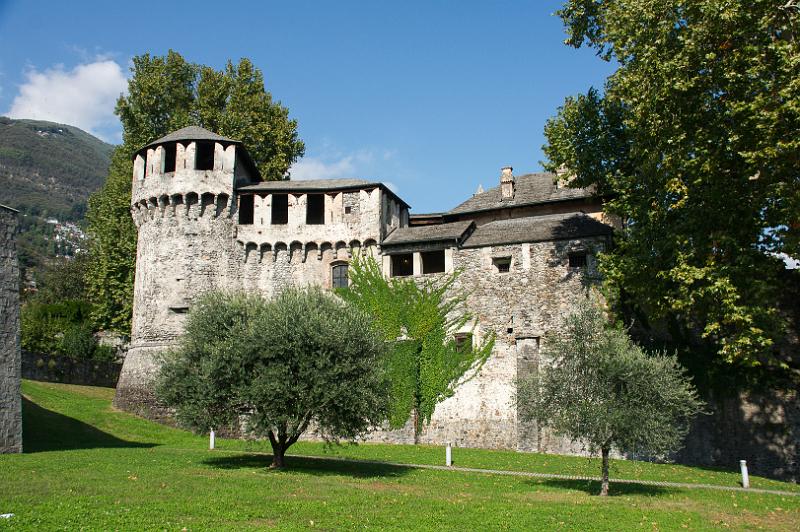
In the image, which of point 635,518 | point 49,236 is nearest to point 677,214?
point 635,518

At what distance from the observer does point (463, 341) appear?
31.9 m

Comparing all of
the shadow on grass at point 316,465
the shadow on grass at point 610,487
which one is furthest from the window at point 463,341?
the shadow on grass at point 610,487

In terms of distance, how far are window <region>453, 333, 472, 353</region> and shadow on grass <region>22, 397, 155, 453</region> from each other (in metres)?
13.8

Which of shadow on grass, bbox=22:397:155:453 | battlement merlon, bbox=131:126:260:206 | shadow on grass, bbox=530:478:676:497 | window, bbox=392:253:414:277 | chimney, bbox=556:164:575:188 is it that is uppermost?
battlement merlon, bbox=131:126:260:206

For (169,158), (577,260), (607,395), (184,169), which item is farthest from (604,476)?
(169,158)

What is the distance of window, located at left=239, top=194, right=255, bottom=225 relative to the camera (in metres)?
36.9

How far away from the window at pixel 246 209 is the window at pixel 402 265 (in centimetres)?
813

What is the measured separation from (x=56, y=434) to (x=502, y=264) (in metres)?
20.0

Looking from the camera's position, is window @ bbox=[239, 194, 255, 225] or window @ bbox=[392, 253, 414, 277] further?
window @ bbox=[239, 194, 255, 225]

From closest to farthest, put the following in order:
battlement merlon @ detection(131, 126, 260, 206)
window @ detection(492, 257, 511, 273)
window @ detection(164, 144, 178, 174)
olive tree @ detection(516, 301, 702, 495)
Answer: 1. olive tree @ detection(516, 301, 702, 495)
2. window @ detection(492, 257, 511, 273)
3. battlement merlon @ detection(131, 126, 260, 206)
4. window @ detection(164, 144, 178, 174)

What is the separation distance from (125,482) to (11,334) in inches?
365

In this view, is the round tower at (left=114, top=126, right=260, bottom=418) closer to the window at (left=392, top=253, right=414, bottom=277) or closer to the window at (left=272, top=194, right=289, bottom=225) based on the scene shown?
the window at (left=272, top=194, right=289, bottom=225)

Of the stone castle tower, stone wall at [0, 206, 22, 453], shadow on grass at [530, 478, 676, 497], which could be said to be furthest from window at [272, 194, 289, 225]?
shadow on grass at [530, 478, 676, 497]

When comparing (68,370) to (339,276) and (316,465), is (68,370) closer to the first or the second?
(339,276)
